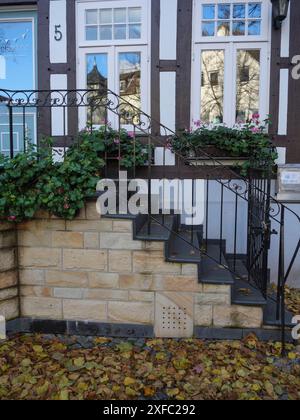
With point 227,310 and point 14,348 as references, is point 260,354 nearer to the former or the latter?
point 227,310

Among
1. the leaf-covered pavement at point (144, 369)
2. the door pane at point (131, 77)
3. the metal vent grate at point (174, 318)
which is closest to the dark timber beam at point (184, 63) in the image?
the door pane at point (131, 77)

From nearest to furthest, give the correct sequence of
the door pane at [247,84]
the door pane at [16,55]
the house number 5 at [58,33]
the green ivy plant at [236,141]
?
the green ivy plant at [236,141] < the door pane at [247,84] < the house number 5 at [58,33] < the door pane at [16,55]

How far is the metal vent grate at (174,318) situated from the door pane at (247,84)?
8.50ft

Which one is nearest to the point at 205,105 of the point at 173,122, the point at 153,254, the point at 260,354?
the point at 173,122

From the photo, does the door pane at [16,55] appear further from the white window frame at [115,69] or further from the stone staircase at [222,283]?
the stone staircase at [222,283]

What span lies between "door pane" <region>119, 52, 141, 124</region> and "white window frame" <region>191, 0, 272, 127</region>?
2.34ft

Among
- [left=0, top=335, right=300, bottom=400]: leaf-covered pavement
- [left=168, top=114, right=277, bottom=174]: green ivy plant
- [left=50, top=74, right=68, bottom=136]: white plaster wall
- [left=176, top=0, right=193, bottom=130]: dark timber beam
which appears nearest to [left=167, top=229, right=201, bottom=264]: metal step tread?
[left=0, top=335, right=300, bottom=400]: leaf-covered pavement

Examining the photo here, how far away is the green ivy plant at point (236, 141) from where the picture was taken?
418 cm

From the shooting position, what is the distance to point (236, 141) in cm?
424

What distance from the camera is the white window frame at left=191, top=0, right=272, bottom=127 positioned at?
14.3 ft

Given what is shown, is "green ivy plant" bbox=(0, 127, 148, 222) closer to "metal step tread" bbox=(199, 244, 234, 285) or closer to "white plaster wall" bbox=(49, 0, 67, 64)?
"metal step tread" bbox=(199, 244, 234, 285)

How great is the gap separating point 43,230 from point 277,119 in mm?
3101

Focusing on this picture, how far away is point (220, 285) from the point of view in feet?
10.0

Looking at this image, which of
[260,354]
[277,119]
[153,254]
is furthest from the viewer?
[277,119]
